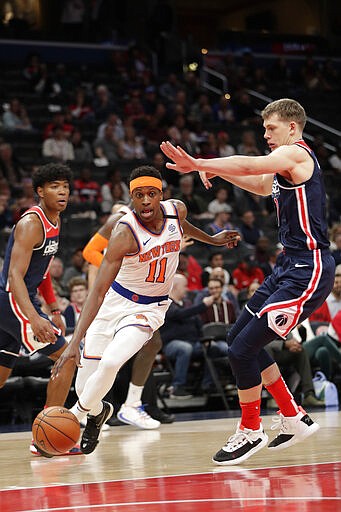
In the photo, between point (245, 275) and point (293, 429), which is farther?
point (245, 275)

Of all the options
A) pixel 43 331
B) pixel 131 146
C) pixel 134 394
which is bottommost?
pixel 131 146

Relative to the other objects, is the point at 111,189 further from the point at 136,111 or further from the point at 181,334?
the point at 181,334

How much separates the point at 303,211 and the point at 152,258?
1.27m

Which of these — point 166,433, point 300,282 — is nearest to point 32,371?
point 166,433

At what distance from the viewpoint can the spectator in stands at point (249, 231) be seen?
15008 mm

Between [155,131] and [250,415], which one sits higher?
[250,415]

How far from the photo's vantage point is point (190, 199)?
15406 mm

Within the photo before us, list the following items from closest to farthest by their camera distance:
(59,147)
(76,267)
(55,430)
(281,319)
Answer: (281,319), (55,430), (76,267), (59,147)

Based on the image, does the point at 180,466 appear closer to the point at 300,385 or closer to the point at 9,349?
the point at 9,349

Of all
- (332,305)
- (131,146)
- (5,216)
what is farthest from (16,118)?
(332,305)

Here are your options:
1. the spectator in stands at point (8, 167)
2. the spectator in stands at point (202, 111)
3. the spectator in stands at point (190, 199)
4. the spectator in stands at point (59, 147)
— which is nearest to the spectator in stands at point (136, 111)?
the spectator in stands at point (202, 111)

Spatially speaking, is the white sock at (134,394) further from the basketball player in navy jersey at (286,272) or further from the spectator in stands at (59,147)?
the spectator in stands at (59,147)

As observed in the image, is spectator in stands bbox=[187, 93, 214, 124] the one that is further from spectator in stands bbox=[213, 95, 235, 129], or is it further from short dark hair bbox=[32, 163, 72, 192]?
short dark hair bbox=[32, 163, 72, 192]

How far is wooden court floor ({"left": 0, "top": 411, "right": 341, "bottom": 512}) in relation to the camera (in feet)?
14.3
